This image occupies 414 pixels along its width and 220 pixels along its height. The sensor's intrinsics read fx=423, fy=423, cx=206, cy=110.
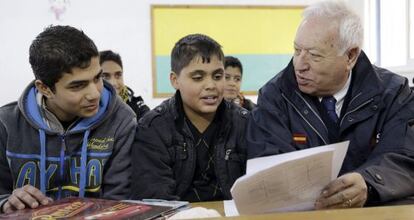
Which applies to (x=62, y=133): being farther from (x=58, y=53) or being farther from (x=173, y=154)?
(x=173, y=154)

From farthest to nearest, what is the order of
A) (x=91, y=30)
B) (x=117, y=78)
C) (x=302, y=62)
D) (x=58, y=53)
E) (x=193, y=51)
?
(x=91, y=30) < (x=117, y=78) < (x=193, y=51) < (x=302, y=62) < (x=58, y=53)

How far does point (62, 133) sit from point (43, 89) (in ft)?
0.54

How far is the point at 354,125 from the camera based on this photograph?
4.42ft

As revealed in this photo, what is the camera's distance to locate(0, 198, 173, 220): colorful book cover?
2.77 ft

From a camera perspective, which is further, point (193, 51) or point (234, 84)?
point (234, 84)

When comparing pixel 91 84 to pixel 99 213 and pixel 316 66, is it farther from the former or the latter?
pixel 316 66

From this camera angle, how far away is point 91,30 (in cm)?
412

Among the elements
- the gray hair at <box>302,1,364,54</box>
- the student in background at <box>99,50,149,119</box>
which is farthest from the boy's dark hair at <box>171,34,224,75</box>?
the student in background at <box>99,50,149,119</box>

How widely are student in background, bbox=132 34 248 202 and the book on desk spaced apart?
1.31 feet

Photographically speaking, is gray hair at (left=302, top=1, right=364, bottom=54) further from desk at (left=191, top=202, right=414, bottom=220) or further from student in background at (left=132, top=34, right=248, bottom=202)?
desk at (left=191, top=202, right=414, bottom=220)

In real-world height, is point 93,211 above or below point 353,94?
below

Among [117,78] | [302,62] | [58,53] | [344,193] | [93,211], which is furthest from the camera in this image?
[117,78]

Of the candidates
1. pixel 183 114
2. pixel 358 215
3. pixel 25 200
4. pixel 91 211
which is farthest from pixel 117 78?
pixel 358 215

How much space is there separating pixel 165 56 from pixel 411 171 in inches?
124
